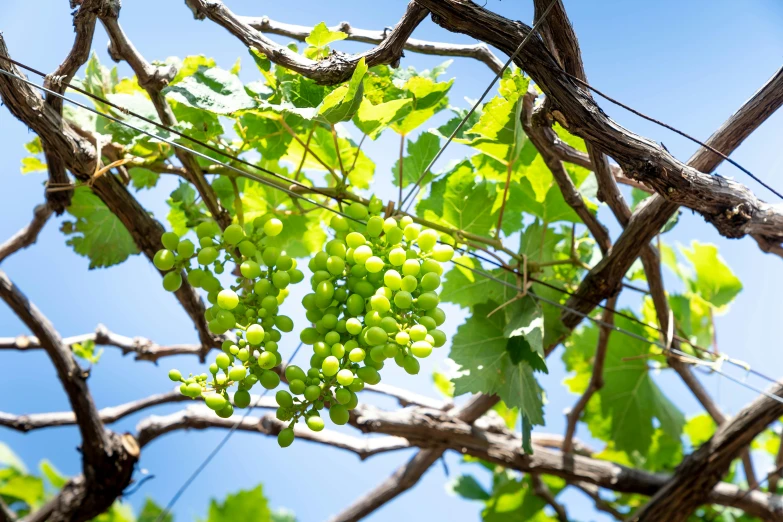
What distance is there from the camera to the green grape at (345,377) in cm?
61

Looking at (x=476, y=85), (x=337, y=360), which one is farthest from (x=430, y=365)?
(x=337, y=360)

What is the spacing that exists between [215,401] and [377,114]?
15.4 inches

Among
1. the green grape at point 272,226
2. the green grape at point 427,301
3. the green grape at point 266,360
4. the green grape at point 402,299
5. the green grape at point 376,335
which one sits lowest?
the green grape at point 376,335

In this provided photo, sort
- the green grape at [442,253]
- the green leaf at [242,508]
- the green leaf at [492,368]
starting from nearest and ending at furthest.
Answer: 1. the green grape at [442,253]
2. the green leaf at [492,368]
3. the green leaf at [242,508]

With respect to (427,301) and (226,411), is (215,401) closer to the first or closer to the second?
(226,411)

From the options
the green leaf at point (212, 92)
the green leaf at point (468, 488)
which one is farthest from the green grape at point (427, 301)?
the green leaf at point (468, 488)

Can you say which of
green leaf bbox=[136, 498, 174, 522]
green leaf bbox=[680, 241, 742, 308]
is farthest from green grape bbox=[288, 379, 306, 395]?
green leaf bbox=[136, 498, 174, 522]

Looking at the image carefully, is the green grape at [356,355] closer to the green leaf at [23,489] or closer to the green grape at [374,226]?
the green grape at [374,226]

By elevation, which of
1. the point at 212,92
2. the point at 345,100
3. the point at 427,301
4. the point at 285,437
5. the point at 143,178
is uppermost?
the point at 143,178

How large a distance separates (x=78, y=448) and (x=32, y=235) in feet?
1.43

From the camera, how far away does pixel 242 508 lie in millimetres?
1719

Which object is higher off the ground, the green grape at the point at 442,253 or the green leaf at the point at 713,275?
the green leaf at the point at 713,275

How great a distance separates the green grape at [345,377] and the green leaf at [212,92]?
364mm

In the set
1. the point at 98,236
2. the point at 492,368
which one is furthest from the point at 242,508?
the point at 492,368
